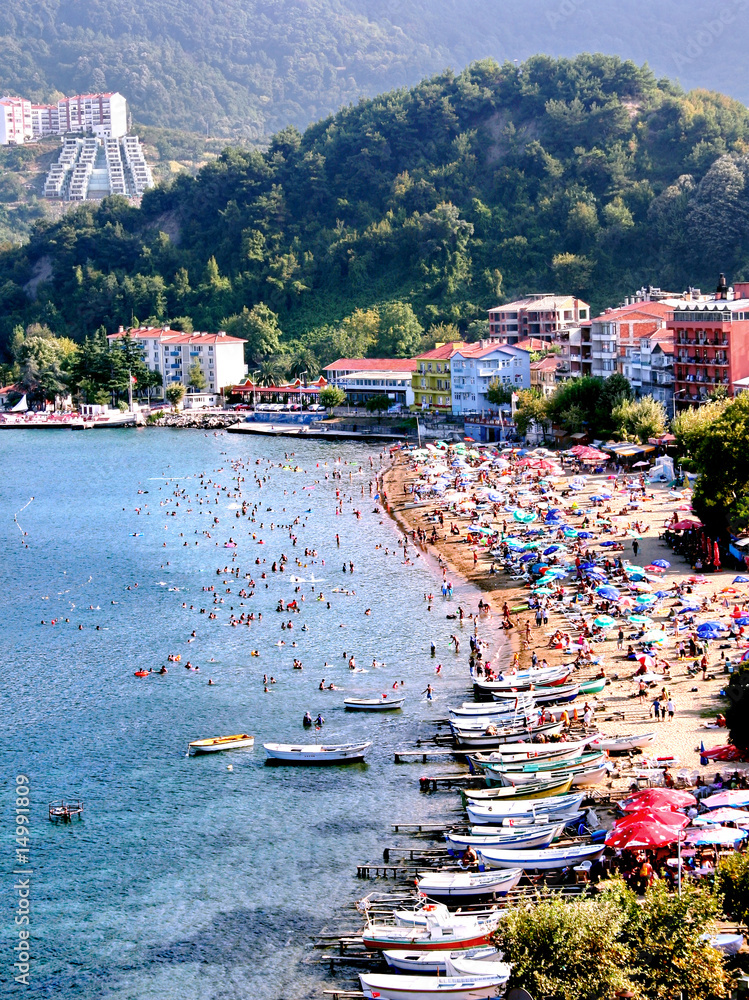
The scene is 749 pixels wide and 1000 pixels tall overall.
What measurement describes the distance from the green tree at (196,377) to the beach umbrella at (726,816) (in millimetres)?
105810

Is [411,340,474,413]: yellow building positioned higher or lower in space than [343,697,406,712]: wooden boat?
higher

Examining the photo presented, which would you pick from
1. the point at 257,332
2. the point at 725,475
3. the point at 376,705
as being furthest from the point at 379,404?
the point at 376,705

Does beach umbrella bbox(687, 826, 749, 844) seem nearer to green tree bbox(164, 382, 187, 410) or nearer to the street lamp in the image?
the street lamp

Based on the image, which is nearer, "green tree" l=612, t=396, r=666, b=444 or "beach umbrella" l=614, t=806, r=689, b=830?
"beach umbrella" l=614, t=806, r=689, b=830

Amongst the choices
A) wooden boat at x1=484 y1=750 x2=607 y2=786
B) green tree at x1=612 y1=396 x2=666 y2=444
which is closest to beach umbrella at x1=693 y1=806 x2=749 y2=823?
wooden boat at x1=484 y1=750 x2=607 y2=786

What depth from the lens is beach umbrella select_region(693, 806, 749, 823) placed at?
23.8m

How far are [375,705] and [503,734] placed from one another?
5152mm

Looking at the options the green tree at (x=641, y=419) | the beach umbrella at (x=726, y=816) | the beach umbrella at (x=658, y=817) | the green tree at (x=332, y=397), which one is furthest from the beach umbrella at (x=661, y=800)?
the green tree at (x=332, y=397)

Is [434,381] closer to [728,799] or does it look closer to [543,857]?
[543,857]

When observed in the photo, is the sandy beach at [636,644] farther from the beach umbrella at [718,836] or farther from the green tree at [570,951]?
the green tree at [570,951]

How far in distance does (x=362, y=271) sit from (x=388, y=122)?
28.6m

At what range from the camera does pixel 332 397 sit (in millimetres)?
106312

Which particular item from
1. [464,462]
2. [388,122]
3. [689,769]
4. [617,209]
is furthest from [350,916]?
[388,122]

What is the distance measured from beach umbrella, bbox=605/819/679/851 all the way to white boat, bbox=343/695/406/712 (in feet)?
40.6
